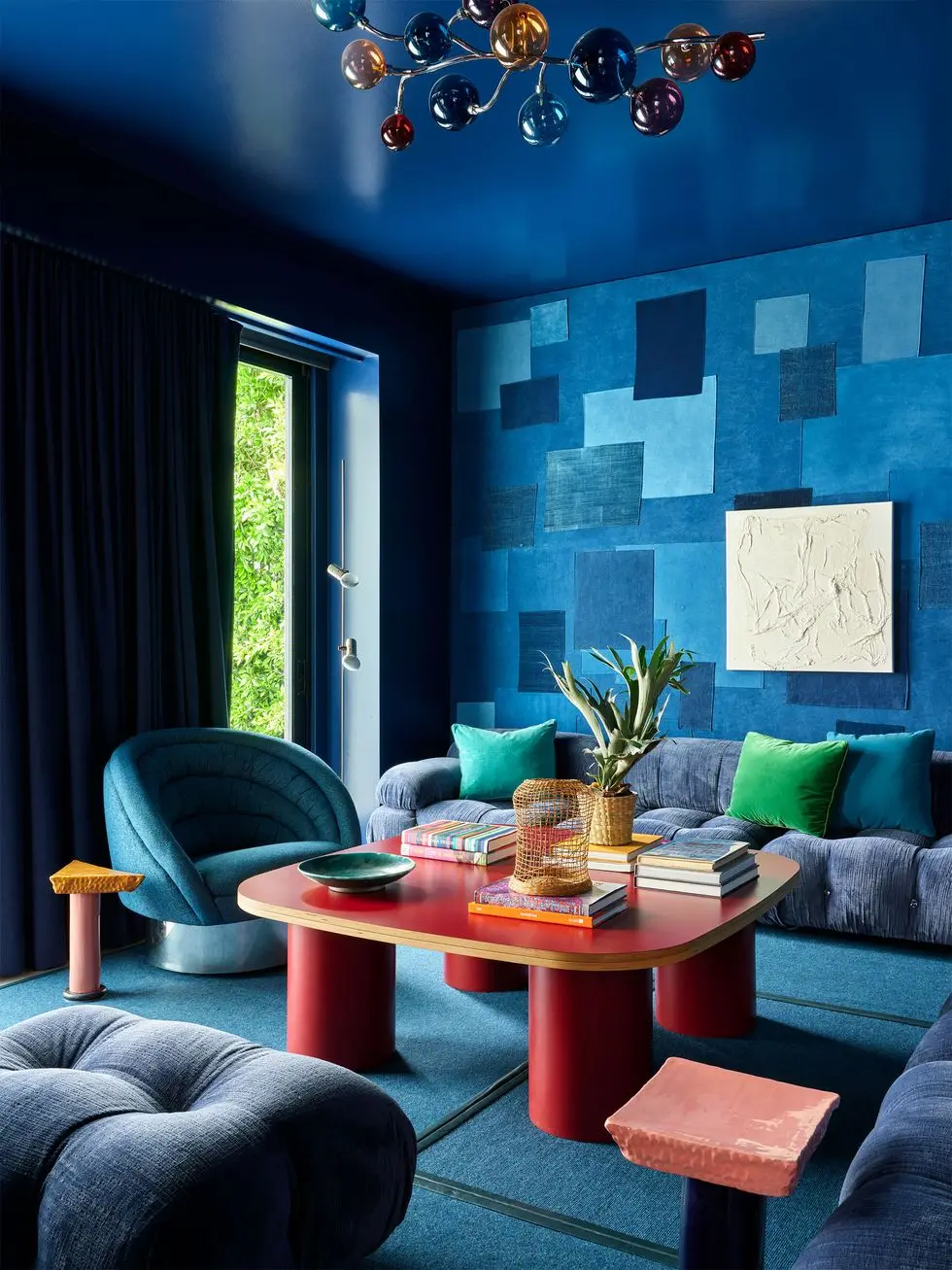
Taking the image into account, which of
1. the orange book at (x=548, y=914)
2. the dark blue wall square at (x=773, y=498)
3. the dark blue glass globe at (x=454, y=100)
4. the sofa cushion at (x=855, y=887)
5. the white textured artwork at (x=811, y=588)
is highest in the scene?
the dark blue glass globe at (x=454, y=100)

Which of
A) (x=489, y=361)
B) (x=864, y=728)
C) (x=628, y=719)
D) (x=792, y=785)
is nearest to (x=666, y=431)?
(x=489, y=361)

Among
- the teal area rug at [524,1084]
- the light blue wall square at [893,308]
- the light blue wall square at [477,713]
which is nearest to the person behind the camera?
the teal area rug at [524,1084]

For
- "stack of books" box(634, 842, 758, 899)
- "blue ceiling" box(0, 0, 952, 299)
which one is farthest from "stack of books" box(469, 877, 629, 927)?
"blue ceiling" box(0, 0, 952, 299)

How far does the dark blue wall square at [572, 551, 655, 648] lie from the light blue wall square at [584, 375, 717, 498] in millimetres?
365

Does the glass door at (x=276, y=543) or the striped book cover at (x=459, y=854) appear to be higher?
the glass door at (x=276, y=543)

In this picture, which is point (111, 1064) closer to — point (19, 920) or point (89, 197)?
point (19, 920)

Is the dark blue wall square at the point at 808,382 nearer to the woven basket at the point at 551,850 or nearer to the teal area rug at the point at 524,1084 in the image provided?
the teal area rug at the point at 524,1084

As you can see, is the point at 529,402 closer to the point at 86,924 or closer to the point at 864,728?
the point at 864,728

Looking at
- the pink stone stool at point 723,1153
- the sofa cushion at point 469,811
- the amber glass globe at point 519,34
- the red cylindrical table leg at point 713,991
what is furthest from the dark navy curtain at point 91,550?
the pink stone stool at point 723,1153

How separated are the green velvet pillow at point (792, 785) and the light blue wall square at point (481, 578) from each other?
1841 mm

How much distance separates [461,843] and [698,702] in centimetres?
240

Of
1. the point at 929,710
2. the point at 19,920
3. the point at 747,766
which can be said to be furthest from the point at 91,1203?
the point at 929,710

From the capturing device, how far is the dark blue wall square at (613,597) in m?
5.47

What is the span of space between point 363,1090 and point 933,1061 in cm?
104
